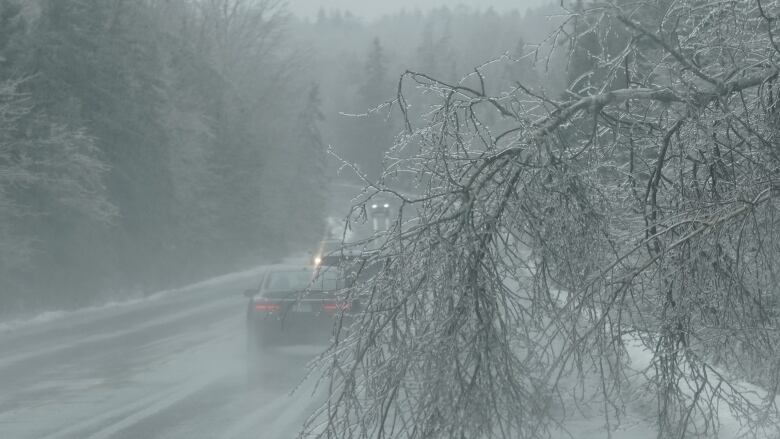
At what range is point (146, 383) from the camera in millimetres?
14625

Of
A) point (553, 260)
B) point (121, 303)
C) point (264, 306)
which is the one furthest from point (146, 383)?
point (121, 303)

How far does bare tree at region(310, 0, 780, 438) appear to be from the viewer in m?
4.41

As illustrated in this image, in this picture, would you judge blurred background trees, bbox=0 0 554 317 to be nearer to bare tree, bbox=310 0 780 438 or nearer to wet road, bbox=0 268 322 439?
wet road, bbox=0 268 322 439

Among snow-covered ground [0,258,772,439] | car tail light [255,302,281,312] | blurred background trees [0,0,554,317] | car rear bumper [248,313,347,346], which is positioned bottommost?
snow-covered ground [0,258,772,439]

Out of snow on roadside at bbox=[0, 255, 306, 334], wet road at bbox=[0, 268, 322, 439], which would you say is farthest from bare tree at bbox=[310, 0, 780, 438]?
snow on roadside at bbox=[0, 255, 306, 334]

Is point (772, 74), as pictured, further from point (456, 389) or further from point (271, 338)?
point (271, 338)

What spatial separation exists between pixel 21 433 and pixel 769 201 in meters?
8.43

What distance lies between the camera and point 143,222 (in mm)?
34531

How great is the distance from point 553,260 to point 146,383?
10.9 meters

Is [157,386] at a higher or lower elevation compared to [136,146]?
lower

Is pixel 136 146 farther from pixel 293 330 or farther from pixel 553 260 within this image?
pixel 553 260

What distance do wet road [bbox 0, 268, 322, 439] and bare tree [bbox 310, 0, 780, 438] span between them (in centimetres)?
175

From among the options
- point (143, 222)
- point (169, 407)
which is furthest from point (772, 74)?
point (143, 222)

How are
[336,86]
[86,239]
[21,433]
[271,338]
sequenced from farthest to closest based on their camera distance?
1. [336,86]
2. [86,239]
3. [271,338]
4. [21,433]
